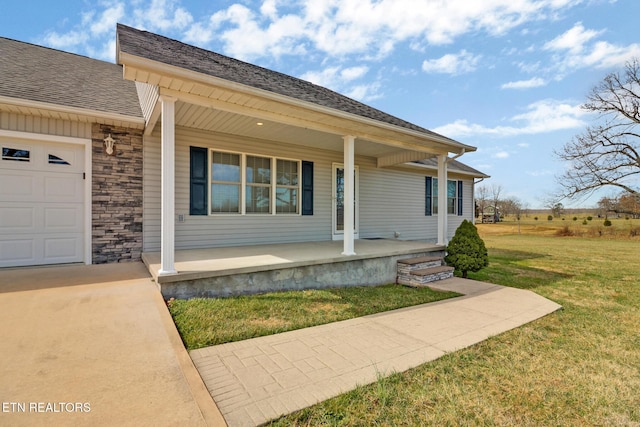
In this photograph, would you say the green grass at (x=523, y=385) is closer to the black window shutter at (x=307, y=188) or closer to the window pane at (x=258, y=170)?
the black window shutter at (x=307, y=188)

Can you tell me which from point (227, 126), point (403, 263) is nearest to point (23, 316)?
point (227, 126)

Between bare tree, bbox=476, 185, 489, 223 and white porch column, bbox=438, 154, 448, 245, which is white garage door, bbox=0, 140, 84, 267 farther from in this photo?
bare tree, bbox=476, 185, 489, 223

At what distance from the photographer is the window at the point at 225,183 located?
6566mm

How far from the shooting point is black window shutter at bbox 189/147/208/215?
6.26 metres

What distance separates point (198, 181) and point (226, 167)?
0.69 meters

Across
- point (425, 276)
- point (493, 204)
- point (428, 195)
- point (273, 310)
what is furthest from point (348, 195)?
point (493, 204)

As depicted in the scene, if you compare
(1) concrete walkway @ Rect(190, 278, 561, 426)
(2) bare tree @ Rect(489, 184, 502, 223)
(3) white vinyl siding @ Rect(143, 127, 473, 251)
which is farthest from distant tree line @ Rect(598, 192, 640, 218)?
(1) concrete walkway @ Rect(190, 278, 561, 426)

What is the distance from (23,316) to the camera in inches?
122

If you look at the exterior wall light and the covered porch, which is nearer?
the covered porch

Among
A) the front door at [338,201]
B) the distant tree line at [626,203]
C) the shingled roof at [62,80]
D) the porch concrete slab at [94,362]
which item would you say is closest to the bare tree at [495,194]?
the distant tree line at [626,203]

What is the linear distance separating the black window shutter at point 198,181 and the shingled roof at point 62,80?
1229 millimetres

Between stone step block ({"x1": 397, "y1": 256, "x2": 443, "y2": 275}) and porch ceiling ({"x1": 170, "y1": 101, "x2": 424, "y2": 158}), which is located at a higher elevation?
porch ceiling ({"x1": 170, "y1": 101, "x2": 424, "y2": 158})

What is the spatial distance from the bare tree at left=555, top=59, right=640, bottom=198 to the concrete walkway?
62.3ft

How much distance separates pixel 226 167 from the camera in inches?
264
